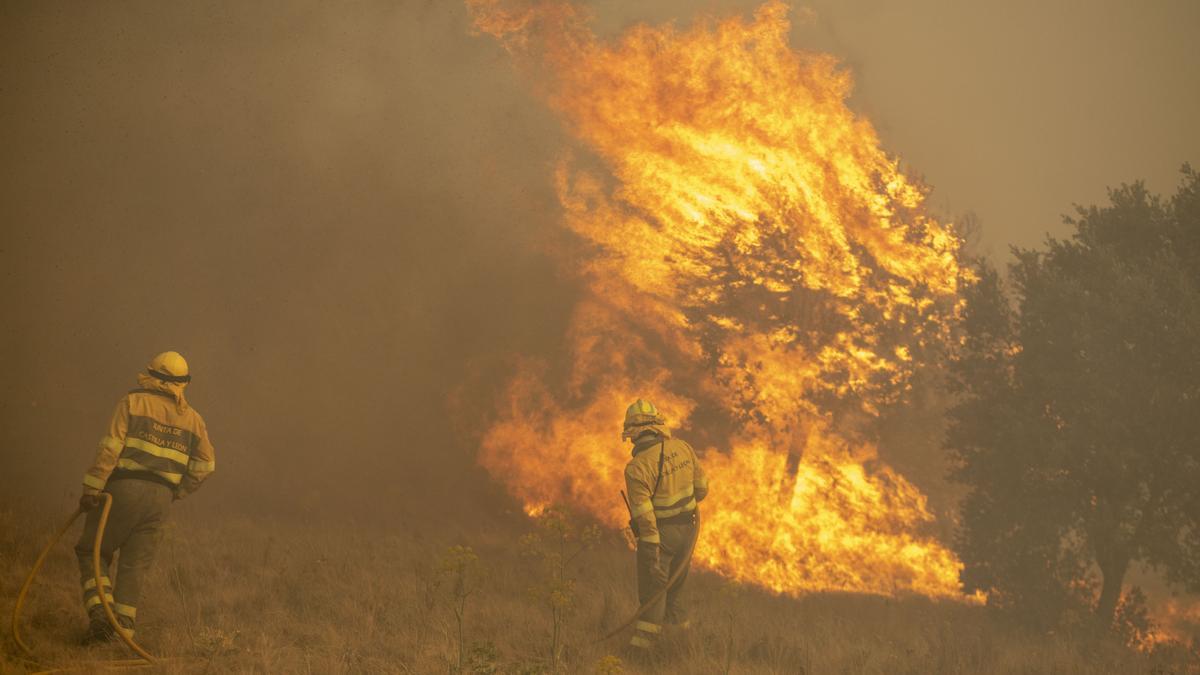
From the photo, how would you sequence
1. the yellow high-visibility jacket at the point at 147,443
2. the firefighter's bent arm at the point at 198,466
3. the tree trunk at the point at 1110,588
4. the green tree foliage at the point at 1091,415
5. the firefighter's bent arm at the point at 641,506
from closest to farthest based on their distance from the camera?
the yellow high-visibility jacket at the point at 147,443, the firefighter's bent arm at the point at 198,466, the firefighter's bent arm at the point at 641,506, the green tree foliage at the point at 1091,415, the tree trunk at the point at 1110,588

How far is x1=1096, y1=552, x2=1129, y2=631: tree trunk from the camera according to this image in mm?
13570

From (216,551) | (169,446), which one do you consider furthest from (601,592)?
(169,446)

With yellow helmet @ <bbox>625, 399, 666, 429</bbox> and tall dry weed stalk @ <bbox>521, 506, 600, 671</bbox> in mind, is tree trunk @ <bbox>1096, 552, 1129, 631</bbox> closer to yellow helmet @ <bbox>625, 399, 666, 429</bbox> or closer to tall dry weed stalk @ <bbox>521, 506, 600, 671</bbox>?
tall dry weed stalk @ <bbox>521, 506, 600, 671</bbox>

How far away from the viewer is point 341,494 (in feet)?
65.0

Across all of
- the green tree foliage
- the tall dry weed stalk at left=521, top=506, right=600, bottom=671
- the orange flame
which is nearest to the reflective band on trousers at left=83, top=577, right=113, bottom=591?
the tall dry weed stalk at left=521, top=506, right=600, bottom=671

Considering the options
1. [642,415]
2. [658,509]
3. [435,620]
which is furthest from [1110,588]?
[435,620]

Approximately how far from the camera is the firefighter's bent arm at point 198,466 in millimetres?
8414

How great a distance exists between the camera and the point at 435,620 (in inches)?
386

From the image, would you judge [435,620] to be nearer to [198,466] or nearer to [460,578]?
[460,578]

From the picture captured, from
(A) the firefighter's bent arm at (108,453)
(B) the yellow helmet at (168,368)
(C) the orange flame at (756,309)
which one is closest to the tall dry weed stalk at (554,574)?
(B) the yellow helmet at (168,368)

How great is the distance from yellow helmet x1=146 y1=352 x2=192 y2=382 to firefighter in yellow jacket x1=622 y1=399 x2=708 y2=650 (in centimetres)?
430

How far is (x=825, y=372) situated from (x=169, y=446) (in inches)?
555

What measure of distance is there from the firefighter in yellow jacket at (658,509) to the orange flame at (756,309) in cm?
881

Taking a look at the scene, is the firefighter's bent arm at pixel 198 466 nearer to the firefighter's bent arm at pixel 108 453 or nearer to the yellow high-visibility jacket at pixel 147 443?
the yellow high-visibility jacket at pixel 147 443
